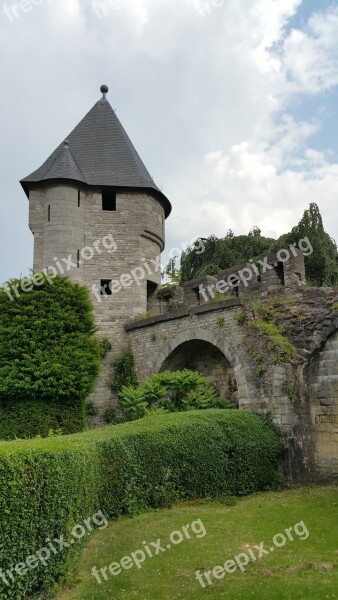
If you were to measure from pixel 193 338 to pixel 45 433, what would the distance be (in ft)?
16.2

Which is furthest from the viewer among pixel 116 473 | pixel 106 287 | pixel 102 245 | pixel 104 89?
pixel 104 89

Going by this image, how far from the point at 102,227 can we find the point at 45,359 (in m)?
7.70

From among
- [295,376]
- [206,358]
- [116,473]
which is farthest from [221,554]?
[206,358]

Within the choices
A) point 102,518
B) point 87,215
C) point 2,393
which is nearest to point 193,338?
point 2,393

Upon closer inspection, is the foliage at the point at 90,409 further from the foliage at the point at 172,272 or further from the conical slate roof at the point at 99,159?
the foliage at the point at 172,272

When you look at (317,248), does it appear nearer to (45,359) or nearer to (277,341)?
(277,341)

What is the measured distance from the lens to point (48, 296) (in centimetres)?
1348

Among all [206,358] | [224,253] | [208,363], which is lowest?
[208,363]

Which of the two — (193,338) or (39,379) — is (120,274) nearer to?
(193,338)

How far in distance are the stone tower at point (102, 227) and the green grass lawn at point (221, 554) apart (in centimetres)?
977

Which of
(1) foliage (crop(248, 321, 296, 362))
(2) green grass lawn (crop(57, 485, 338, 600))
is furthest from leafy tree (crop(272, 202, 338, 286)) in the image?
(2) green grass lawn (crop(57, 485, 338, 600))

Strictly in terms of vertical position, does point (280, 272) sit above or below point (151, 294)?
below

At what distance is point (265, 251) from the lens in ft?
101

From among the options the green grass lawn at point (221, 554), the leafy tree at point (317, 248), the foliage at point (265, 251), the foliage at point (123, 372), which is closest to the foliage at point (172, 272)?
the foliage at point (265, 251)
